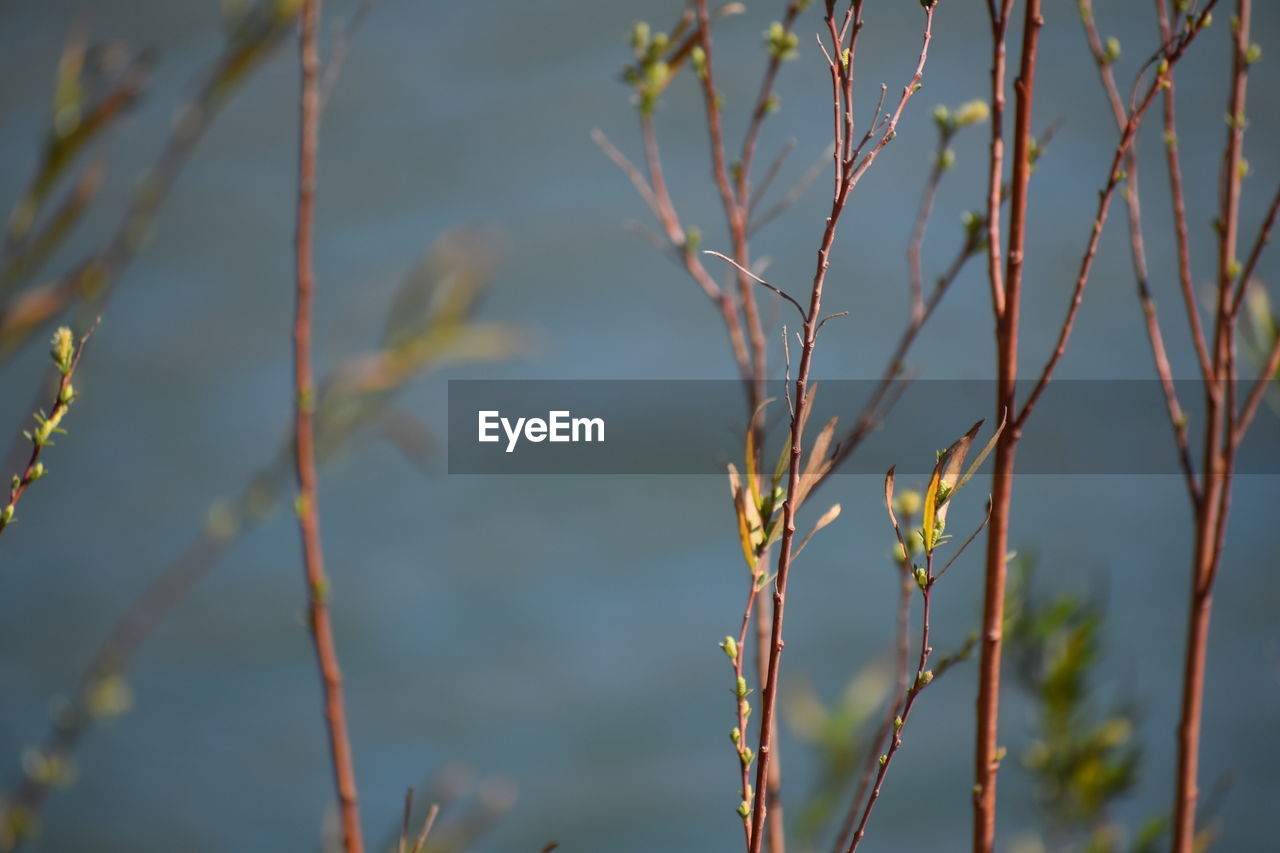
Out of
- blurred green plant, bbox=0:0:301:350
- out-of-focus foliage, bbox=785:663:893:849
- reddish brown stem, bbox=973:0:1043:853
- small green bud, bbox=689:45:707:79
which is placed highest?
small green bud, bbox=689:45:707:79

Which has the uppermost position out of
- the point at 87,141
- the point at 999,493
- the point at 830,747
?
the point at 87,141

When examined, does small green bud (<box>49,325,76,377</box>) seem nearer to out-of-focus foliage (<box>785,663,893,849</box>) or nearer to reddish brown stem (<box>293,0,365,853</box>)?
reddish brown stem (<box>293,0,365,853</box>)

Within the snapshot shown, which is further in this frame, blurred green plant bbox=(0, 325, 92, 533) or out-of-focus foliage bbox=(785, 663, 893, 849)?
out-of-focus foliage bbox=(785, 663, 893, 849)

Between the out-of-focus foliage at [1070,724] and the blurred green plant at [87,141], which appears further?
the out-of-focus foliage at [1070,724]

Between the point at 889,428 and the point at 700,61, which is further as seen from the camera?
the point at 889,428

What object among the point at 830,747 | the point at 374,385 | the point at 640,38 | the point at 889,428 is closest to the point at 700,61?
the point at 640,38

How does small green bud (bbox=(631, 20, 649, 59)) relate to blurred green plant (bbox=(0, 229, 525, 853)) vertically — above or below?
above

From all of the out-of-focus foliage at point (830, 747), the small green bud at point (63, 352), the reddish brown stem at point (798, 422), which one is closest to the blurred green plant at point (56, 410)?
the small green bud at point (63, 352)

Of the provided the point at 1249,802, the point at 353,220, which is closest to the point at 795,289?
the point at 353,220

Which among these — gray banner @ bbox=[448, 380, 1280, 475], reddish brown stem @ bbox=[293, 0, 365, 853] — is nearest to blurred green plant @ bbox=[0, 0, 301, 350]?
reddish brown stem @ bbox=[293, 0, 365, 853]

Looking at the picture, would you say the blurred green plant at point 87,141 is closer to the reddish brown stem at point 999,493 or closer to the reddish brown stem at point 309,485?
the reddish brown stem at point 309,485

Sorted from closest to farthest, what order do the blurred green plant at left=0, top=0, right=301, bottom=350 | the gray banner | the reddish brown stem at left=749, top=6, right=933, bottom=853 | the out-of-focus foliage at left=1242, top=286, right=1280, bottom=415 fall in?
the reddish brown stem at left=749, top=6, right=933, bottom=853 → the blurred green plant at left=0, top=0, right=301, bottom=350 → the out-of-focus foliage at left=1242, top=286, right=1280, bottom=415 → the gray banner

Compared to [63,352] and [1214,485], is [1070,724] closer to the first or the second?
[1214,485]

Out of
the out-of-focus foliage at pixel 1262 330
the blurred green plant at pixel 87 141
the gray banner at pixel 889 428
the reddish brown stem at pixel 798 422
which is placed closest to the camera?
the reddish brown stem at pixel 798 422
